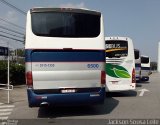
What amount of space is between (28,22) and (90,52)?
219 centimetres

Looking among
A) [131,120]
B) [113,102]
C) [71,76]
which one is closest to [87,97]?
[71,76]

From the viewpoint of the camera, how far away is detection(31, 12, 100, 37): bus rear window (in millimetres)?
11898

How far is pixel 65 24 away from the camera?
12.1m

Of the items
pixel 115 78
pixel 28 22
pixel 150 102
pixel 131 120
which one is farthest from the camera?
pixel 115 78

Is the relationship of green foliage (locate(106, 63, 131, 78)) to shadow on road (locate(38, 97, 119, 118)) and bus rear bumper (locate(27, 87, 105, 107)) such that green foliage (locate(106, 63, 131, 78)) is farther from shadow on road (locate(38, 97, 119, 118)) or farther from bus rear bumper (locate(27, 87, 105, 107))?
bus rear bumper (locate(27, 87, 105, 107))

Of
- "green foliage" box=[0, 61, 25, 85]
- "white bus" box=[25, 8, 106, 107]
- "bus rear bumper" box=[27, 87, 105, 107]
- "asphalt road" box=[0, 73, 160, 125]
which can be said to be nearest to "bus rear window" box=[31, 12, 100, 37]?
"white bus" box=[25, 8, 106, 107]

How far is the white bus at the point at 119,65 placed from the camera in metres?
17.9

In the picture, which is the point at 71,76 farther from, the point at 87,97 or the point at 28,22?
the point at 28,22

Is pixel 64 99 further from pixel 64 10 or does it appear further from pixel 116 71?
pixel 116 71

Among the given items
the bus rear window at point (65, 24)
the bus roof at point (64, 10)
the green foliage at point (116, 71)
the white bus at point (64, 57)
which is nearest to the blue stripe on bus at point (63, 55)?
the white bus at point (64, 57)

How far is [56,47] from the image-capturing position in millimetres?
11727

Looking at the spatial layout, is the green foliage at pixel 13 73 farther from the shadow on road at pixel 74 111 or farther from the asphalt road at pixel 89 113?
the shadow on road at pixel 74 111

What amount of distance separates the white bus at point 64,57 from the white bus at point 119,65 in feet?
18.6

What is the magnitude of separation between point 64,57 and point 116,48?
6880mm
